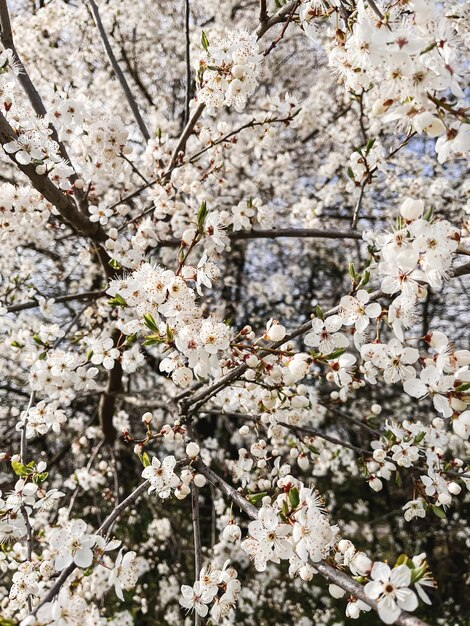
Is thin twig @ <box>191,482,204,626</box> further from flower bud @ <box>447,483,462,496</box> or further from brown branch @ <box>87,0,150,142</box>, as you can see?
brown branch @ <box>87,0,150,142</box>

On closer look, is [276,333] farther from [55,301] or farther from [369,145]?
[55,301]

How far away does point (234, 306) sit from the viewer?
625cm

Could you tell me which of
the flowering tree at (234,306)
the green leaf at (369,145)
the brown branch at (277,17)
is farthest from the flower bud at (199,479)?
the brown branch at (277,17)

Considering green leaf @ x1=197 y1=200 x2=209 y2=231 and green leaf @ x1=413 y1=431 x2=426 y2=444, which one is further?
green leaf @ x1=413 y1=431 x2=426 y2=444

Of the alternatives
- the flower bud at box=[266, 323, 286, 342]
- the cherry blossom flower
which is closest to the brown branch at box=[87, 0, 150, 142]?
the flower bud at box=[266, 323, 286, 342]

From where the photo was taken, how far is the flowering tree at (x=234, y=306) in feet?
4.43

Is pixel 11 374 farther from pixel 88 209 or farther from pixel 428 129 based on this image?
pixel 428 129

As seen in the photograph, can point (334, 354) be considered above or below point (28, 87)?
below

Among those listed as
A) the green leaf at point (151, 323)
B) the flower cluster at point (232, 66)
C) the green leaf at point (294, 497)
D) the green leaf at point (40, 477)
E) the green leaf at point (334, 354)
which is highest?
the flower cluster at point (232, 66)

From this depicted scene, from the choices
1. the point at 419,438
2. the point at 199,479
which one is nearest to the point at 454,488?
the point at 419,438

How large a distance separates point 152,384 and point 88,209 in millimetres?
3892

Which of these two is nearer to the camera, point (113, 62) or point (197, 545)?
point (197, 545)

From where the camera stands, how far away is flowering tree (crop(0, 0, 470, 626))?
1.35 m

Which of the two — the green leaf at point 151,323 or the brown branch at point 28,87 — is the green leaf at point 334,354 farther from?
the brown branch at point 28,87
